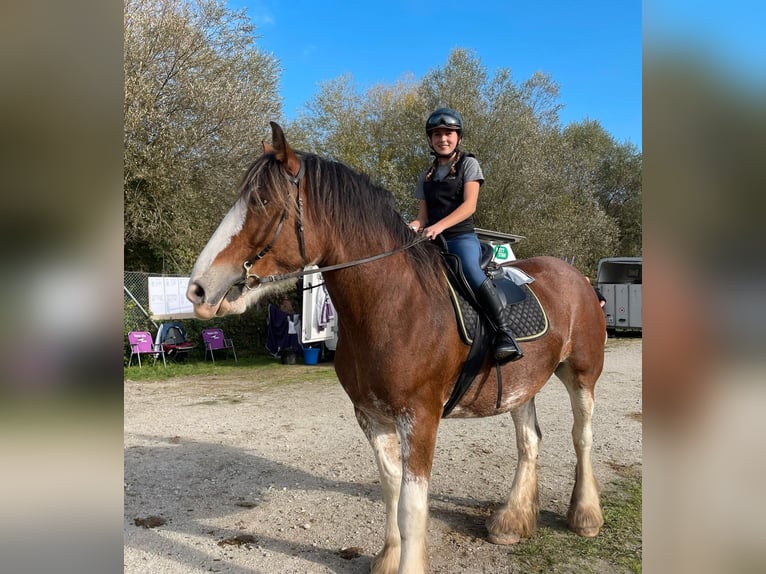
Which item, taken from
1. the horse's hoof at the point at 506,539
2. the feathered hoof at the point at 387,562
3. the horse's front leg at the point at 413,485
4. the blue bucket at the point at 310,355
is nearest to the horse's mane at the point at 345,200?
the horse's front leg at the point at 413,485

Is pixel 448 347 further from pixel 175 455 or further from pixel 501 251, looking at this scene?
pixel 501 251

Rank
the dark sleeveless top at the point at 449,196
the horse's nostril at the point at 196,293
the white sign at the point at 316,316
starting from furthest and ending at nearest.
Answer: the white sign at the point at 316,316 → the dark sleeveless top at the point at 449,196 → the horse's nostril at the point at 196,293

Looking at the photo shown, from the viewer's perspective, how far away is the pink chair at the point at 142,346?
39.2 feet

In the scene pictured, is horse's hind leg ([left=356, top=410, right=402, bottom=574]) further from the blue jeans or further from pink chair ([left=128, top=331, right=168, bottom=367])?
pink chair ([left=128, top=331, right=168, bottom=367])

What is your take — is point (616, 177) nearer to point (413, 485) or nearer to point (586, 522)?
point (586, 522)

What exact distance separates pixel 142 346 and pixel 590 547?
11385mm

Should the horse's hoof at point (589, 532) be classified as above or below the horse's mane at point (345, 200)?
below

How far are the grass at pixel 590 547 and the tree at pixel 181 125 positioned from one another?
42.2 feet

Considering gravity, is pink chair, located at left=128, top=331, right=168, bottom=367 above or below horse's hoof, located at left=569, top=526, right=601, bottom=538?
above

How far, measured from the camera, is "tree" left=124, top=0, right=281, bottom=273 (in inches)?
504

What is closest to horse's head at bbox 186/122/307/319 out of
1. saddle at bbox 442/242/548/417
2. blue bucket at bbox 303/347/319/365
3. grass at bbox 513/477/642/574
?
saddle at bbox 442/242/548/417

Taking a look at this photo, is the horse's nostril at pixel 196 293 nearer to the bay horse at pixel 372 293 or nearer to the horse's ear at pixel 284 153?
the bay horse at pixel 372 293
